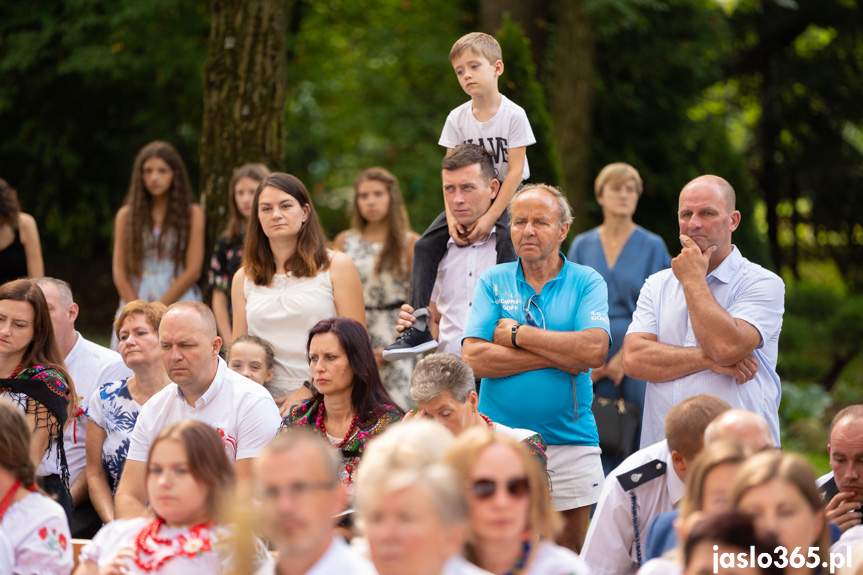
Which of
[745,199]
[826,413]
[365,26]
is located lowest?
[826,413]

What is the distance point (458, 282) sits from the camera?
4.93 metres

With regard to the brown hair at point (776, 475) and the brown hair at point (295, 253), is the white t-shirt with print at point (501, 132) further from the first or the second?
the brown hair at point (776, 475)

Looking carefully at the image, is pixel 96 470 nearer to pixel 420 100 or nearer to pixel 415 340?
pixel 415 340

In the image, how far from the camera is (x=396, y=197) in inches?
250

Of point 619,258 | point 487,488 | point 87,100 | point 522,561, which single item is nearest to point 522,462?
point 487,488

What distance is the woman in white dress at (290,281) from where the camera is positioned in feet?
16.1

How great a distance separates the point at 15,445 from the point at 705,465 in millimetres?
2311

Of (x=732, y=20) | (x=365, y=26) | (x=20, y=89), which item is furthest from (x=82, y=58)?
(x=732, y=20)

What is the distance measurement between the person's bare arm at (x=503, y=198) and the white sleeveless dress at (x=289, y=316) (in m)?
0.81

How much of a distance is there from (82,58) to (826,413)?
950 cm

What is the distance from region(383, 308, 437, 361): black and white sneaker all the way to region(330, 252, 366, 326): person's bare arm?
283 mm

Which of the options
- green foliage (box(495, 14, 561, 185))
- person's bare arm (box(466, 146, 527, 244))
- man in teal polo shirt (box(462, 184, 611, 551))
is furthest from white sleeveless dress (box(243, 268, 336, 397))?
green foliage (box(495, 14, 561, 185))

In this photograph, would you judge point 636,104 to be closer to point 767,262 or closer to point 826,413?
point 767,262

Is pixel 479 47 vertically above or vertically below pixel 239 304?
above
